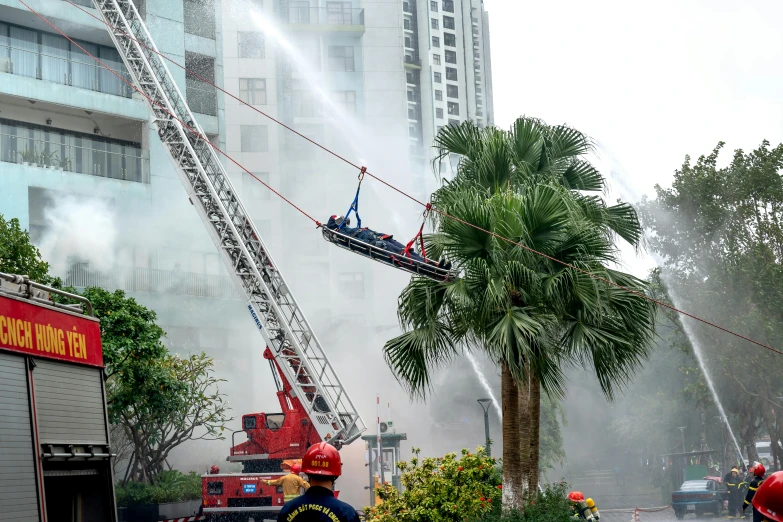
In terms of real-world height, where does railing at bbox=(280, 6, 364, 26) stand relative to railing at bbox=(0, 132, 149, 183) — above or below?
above

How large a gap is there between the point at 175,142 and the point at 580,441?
57.6 metres

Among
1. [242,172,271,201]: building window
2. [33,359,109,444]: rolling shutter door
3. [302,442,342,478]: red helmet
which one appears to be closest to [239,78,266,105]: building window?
[242,172,271,201]: building window

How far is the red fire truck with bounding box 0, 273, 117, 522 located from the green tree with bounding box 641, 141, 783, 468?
3742cm

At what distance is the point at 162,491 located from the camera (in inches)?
1137

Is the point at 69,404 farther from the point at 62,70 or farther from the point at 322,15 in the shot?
the point at 322,15

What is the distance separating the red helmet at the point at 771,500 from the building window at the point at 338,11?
81.0m

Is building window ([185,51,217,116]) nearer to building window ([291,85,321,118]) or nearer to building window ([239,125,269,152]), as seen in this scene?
building window ([239,125,269,152])

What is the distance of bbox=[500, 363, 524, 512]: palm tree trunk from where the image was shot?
52.7 ft

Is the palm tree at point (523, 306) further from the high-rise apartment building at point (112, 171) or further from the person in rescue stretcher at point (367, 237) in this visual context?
the high-rise apartment building at point (112, 171)

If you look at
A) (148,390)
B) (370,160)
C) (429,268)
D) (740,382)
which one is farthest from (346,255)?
(429,268)

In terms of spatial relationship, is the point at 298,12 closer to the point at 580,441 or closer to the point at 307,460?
the point at 580,441

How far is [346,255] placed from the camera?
60438mm

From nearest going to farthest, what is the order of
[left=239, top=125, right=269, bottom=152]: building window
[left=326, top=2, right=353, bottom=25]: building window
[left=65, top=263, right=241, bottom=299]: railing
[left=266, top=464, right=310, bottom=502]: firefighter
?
[left=266, top=464, right=310, bottom=502]: firefighter, [left=65, top=263, right=241, bottom=299]: railing, [left=239, top=125, right=269, bottom=152]: building window, [left=326, top=2, right=353, bottom=25]: building window

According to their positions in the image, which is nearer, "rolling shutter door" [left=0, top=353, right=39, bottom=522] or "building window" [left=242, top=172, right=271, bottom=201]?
"rolling shutter door" [left=0, top=353, right=39, bottom=522]
